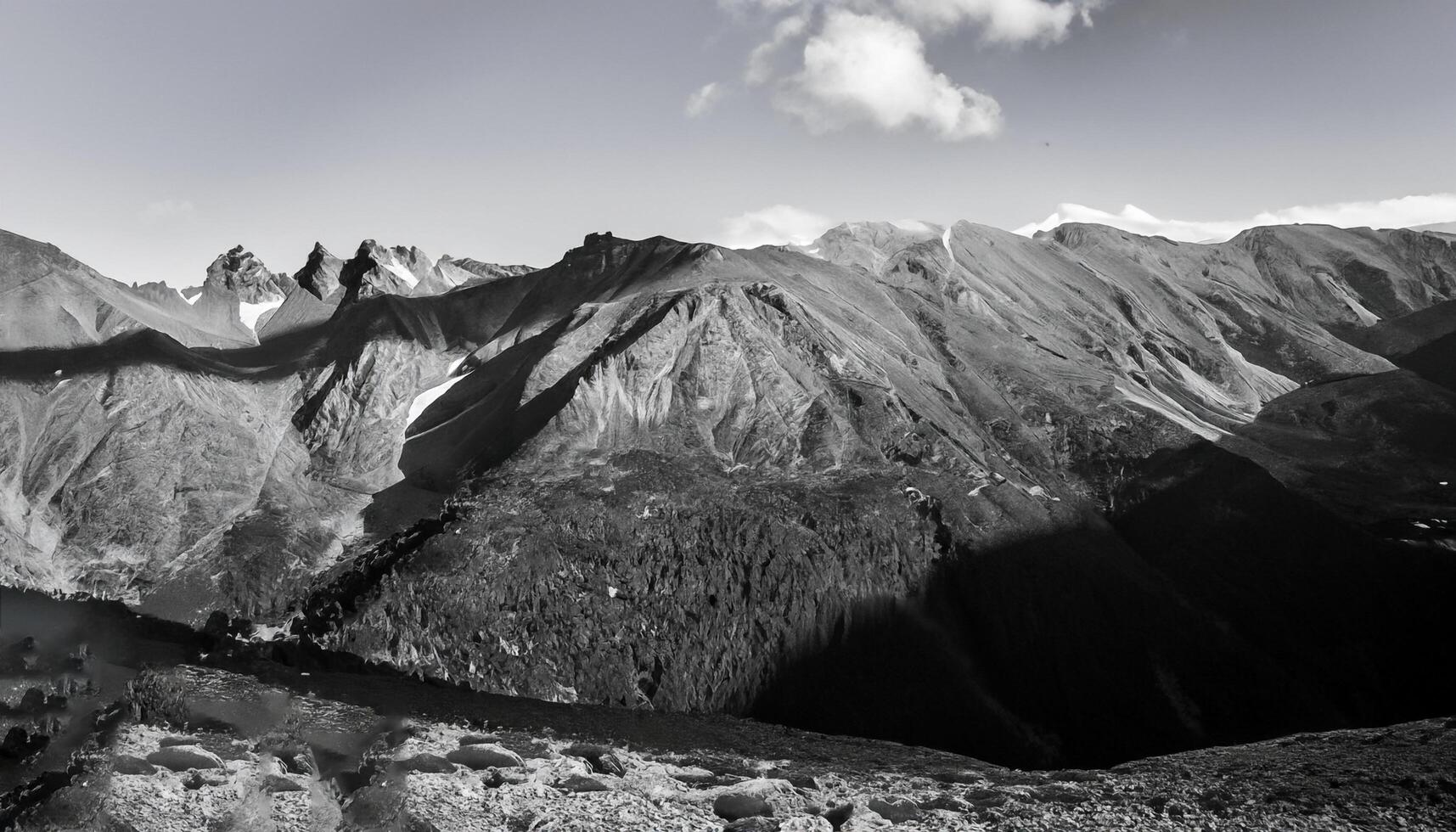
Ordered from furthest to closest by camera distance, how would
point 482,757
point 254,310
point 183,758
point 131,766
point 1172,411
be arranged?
point 254,310 → point 1172,411 → point 482,757 → point 183,758 → point 131,766

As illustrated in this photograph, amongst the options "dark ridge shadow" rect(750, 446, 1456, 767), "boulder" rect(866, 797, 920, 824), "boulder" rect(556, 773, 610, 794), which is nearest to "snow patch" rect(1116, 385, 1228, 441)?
"dark ridge shadow" rect(750, 446, 1456, 767)

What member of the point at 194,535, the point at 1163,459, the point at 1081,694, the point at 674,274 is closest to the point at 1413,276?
the point at 1163,459

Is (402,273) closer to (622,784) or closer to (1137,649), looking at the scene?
(1137,649)

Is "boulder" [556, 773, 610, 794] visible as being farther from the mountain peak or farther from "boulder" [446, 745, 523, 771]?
the mountain peak

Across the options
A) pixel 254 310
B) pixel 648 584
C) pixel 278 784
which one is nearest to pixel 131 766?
pixel 278 784

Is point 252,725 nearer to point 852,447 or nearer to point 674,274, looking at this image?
point 852,447

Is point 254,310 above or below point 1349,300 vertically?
below

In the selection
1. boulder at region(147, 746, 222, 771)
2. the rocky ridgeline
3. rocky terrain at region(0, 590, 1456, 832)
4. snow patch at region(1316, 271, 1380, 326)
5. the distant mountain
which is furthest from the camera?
snow patch at region(1316, 271, 1380, 326)
